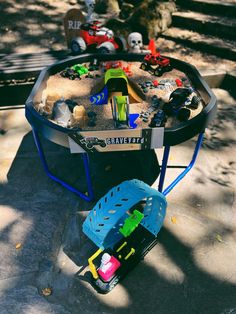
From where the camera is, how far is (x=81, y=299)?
2.21 meters

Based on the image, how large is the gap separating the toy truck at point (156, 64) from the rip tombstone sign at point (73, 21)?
1.49m

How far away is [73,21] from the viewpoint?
4609mm

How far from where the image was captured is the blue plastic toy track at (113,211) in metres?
2.21

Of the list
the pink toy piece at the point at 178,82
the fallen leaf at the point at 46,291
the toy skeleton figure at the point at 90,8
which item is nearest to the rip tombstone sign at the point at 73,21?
the toy skeleton figure at the point at 90,8

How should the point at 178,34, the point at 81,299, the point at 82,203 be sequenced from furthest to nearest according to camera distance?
the point at 178,34, the point at 82,203, the point at 81,299

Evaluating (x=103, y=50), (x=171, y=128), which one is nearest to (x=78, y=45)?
(x=103, y=50)

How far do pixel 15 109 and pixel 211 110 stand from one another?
2931mm

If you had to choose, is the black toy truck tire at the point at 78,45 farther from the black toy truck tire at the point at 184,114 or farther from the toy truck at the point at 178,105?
the black toy truck tire at the point at 184,114

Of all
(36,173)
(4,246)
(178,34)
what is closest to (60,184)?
(36,173)

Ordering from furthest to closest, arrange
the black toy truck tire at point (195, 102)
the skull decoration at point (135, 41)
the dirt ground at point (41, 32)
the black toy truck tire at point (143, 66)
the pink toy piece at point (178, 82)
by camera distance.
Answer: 1. the dirt ground at point (41, 32)
2. the skull decoration at point (135, 41)
3. the black toy truck tire at point (143, 66)
4. the pink toy piece at point (178, 82)
5. the black toy truck tire at point (195, 102)

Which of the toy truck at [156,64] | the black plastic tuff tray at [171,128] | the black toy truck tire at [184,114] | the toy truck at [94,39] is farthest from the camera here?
the toy truck at [94,39]

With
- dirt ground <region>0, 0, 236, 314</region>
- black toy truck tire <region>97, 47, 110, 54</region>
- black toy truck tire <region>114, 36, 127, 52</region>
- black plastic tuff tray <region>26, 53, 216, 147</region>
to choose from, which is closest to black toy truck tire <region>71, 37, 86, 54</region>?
black toy truck tire <region>97, 47, 110, 54</region>

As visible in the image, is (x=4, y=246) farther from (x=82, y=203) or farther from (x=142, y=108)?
(x=142, y=108)

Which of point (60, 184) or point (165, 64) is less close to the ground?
point (165, 64)
